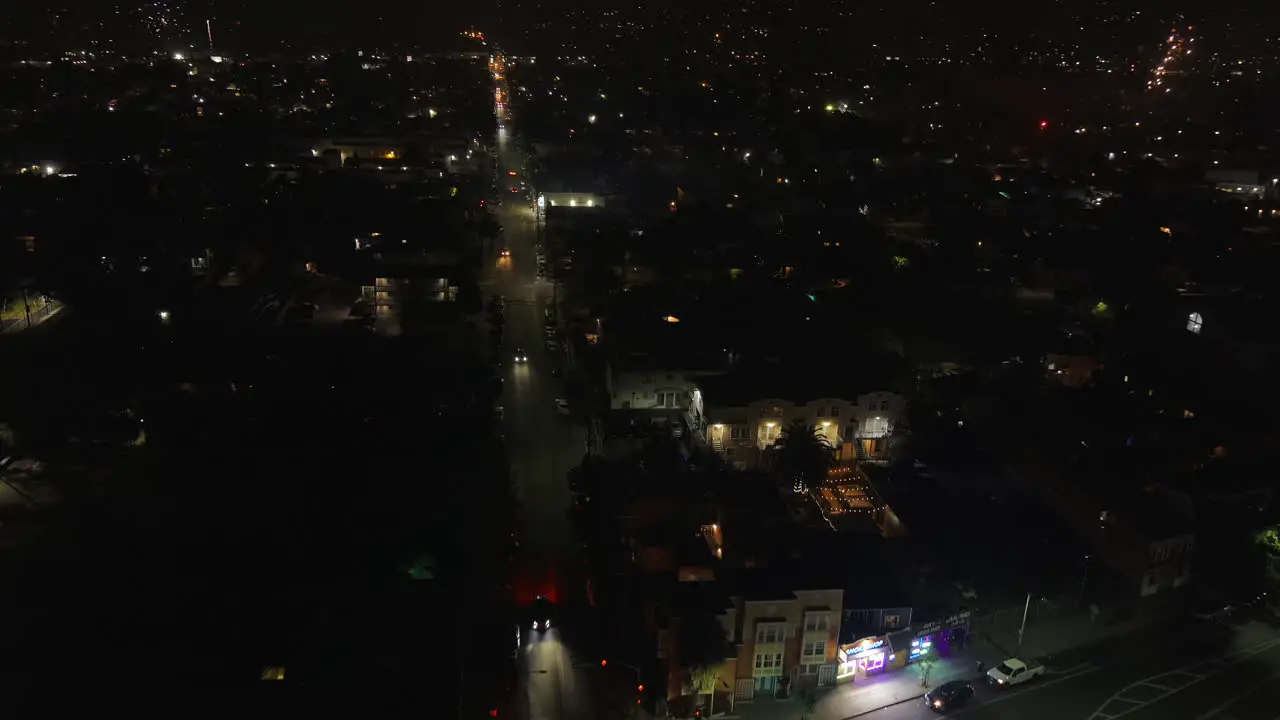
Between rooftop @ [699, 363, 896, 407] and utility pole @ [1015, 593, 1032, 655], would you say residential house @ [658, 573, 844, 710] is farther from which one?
rooftop @ [699, 363, 896, 407]

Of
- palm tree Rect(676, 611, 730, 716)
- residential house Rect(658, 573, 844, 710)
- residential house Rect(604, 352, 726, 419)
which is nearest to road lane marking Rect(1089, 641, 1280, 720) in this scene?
residential house Rect(658, 573, 844, 710)

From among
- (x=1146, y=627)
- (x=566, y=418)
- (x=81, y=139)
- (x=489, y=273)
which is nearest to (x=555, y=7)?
(x=81, y=139)

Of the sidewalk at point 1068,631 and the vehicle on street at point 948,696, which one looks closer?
the vehicle on street at point 948,696

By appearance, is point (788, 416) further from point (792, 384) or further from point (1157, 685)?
point (1157, 685)

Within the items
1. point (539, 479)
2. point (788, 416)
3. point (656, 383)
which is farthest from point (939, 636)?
point (656, 383)

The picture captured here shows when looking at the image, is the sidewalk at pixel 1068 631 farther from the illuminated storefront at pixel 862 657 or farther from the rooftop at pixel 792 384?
the rooftop at pixel 792 384

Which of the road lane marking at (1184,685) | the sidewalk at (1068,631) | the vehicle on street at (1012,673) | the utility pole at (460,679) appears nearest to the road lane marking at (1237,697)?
the road lane marking at (1184,685)
